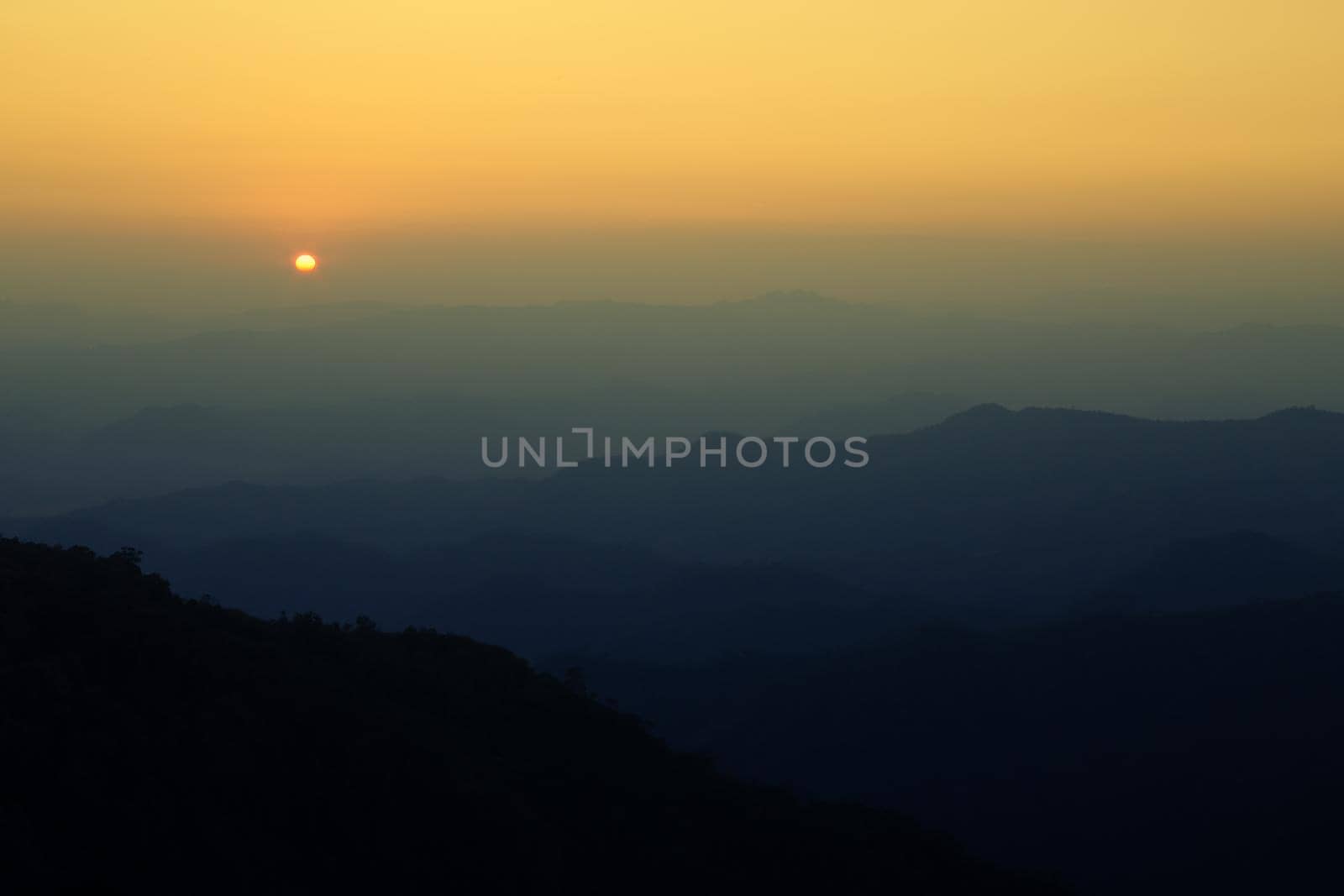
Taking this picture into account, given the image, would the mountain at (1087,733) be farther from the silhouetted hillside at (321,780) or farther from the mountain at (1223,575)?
the silhouetted hillside at (321,780)

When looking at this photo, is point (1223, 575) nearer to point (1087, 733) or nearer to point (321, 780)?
point (1087, 733)

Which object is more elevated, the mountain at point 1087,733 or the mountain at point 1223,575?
the mountain at point 1223,575

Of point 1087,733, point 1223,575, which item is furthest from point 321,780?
point 1223,575

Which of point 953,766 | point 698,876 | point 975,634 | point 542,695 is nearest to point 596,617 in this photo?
point 975,634

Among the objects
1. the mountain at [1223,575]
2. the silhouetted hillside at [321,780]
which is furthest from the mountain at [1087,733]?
the silhouetted hillside at [321,780]

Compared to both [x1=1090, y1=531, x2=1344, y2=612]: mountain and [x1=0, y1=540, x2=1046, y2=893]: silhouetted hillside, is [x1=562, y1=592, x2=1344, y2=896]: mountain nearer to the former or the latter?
[x1=1090, y1=531, x2=1344, y2=612]: mountain

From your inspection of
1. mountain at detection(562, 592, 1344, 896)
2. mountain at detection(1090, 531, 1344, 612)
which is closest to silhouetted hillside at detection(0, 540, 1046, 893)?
mountain at detection(562, 592, 1344, 896)

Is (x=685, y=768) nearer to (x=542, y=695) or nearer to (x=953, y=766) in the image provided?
(x=542, y=695)
